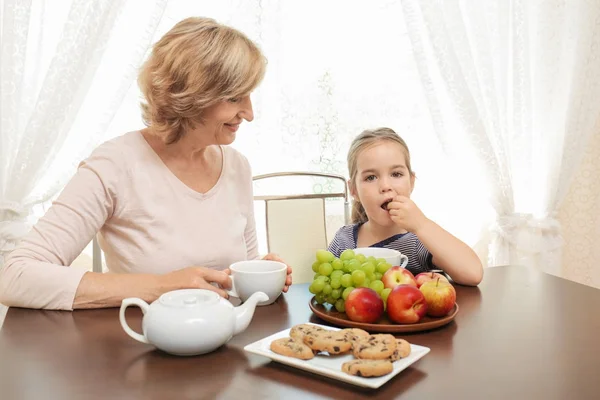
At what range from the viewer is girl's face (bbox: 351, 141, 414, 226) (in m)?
1.76

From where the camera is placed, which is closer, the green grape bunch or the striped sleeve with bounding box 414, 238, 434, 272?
the green grape bunch

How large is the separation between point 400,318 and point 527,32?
209cm

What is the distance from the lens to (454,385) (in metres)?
0.83

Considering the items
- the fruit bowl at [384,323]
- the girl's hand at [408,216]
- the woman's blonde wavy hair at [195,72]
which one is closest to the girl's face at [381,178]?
the girl's hand at [408,216]

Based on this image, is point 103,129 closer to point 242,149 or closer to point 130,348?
point 242,149

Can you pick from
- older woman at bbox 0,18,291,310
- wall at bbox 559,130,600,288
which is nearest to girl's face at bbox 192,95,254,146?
older woman at bbox 0,18,291,310

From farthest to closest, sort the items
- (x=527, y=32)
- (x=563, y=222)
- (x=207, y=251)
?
(x=563, y=222) → (x=527, y=32) → (x=207, y=251)

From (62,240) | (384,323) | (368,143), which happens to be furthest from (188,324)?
(368,143)

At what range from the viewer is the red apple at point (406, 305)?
3.47 ft

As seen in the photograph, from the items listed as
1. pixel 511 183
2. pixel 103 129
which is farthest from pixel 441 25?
pixel 103 129

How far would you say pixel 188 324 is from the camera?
901 millimetres

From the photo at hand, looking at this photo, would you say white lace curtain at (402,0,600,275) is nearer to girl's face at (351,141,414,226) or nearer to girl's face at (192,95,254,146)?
girl's face at (351,141,414,226)

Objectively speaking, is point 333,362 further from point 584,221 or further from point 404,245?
point 584,221

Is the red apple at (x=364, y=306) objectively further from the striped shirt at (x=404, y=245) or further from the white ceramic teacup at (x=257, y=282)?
the striped shirt at (x=404, y=245)
